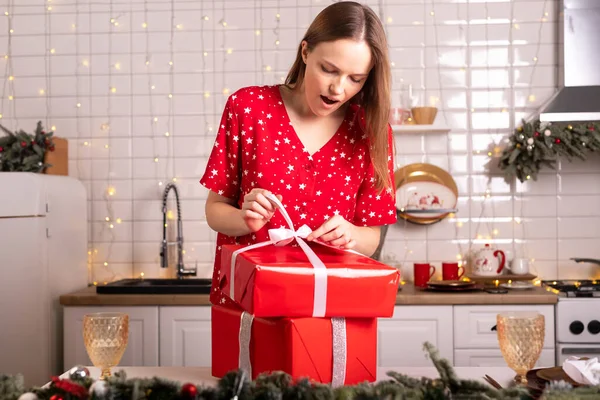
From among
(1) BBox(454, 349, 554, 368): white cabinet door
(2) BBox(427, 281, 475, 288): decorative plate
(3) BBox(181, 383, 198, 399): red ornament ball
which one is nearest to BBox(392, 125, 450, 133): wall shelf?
(2) BBox(427, 281, 475, 288): decorative plate

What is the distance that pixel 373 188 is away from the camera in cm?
173

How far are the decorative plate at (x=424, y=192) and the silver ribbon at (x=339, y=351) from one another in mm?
2258

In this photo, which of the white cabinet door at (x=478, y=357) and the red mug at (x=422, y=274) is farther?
the red mug at (x=422, y=274)

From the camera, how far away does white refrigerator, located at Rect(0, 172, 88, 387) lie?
9.72 feet

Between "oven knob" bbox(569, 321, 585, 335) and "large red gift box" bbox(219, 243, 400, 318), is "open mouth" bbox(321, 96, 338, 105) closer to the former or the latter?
"large red gift box" bbox(219, 243, 400, 318)

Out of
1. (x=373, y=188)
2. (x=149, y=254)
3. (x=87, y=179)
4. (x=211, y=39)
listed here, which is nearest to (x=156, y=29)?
(x=211, y=39)

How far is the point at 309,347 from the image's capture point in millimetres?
1190

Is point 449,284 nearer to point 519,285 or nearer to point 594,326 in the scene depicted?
point 519,285

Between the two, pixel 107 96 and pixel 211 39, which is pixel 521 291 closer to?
pixel 211 39

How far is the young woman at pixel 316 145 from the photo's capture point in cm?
155

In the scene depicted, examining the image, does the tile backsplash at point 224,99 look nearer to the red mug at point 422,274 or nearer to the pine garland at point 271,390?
the red mug at point 422,274

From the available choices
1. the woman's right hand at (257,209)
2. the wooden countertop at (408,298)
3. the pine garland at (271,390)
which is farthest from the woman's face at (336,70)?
the wooden countertop at (408,298)

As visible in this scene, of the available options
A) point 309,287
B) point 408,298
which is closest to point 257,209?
point 309,287

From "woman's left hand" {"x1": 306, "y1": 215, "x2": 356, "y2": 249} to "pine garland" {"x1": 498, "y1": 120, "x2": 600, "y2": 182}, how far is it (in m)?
2.10
